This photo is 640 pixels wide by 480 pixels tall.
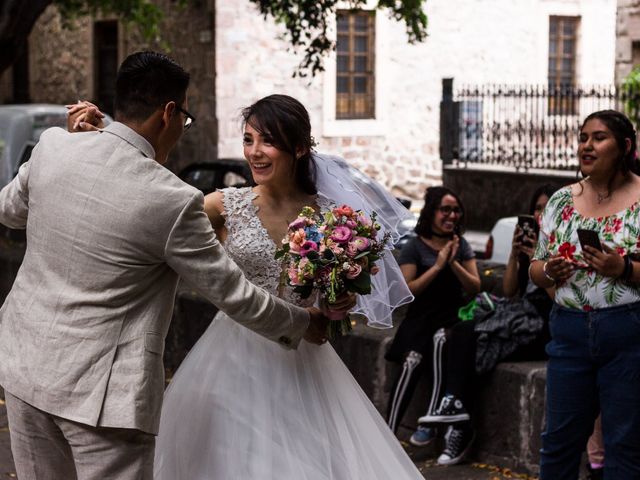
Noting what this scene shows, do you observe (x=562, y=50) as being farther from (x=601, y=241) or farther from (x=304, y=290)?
(x=304, y=290)

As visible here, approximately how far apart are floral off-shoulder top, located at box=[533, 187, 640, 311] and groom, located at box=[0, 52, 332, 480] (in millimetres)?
1983

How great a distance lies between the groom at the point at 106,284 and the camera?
3.41m

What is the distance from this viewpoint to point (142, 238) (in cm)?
340

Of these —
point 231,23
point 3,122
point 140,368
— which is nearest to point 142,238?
point 140,368

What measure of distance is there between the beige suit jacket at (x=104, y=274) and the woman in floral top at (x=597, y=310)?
6.76ft

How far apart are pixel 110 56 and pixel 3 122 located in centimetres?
1052

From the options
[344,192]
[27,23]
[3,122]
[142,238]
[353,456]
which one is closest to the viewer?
[142,238]

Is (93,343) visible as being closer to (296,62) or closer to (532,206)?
(532,206)

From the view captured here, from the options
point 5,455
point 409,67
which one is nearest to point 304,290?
point 5,455

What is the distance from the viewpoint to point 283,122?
4.51 metres

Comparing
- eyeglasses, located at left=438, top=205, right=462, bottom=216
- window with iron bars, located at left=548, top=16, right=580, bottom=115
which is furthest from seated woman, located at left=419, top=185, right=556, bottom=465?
window with iron bars, located at left=548, top=16, right=580, bottom=115

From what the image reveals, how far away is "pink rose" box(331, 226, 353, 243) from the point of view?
422cm

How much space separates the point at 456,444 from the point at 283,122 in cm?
271

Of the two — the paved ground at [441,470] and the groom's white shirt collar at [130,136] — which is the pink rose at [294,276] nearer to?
the groom's white shirt collar at [130,136]
